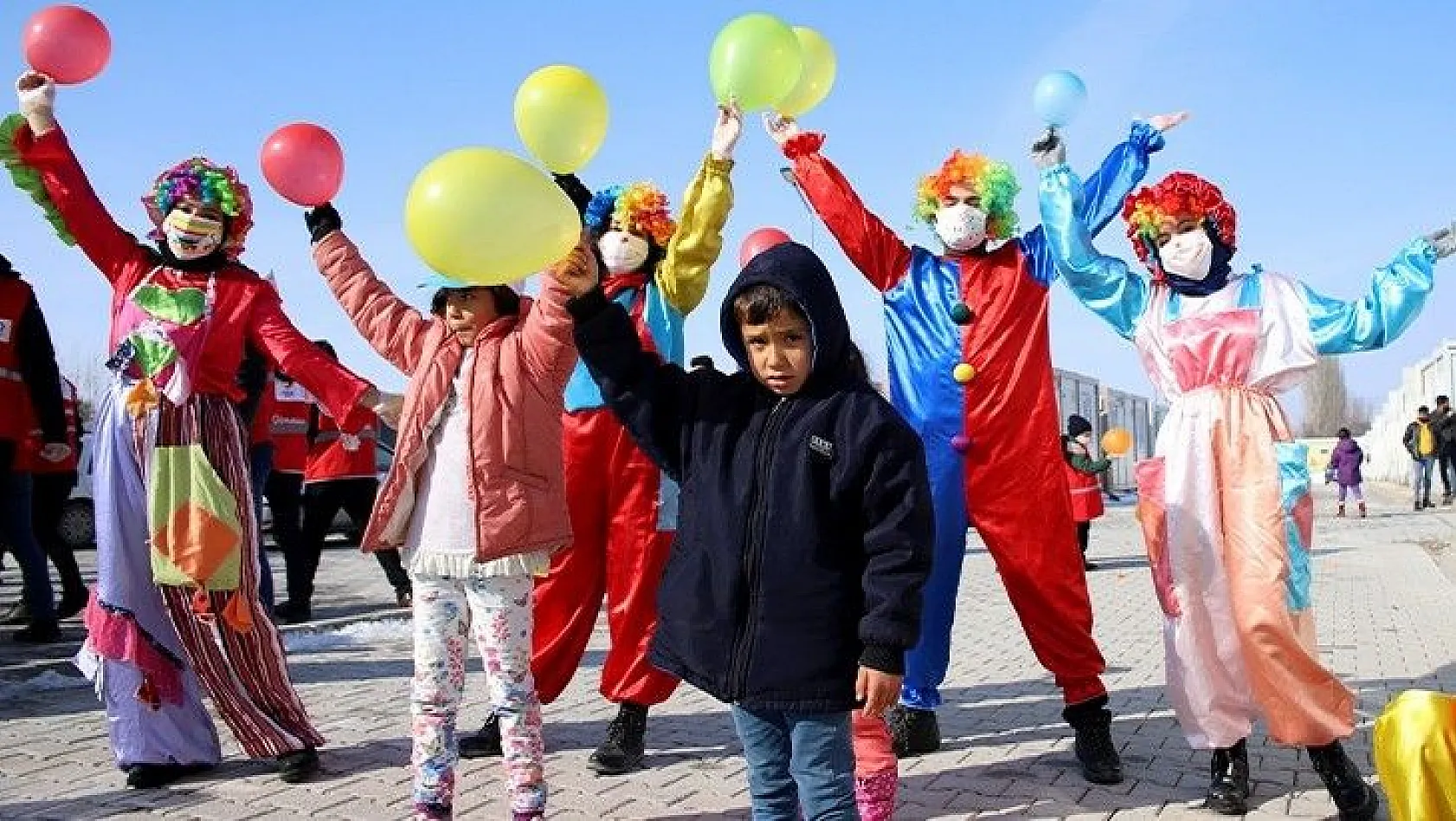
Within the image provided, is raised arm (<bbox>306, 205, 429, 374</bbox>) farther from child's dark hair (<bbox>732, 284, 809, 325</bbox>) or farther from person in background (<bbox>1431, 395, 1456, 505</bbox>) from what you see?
person in background (<bbox>1431, 395, 1456, 505</bbox>)

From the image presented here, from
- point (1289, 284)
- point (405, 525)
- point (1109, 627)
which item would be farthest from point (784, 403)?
point (1109, 627)

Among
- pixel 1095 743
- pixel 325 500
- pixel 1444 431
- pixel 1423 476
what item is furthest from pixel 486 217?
pixel 1423 476

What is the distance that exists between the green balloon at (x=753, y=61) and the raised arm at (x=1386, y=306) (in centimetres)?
173

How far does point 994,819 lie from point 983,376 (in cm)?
138

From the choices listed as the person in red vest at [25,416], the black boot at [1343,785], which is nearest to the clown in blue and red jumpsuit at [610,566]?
the black boot at [1343,785]

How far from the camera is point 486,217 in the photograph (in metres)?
2.64

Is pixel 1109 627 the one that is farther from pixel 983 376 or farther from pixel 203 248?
pixel 203 248

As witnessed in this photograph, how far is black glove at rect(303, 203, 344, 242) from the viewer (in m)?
3.67

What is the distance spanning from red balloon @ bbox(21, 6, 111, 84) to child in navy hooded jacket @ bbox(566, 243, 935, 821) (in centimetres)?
222

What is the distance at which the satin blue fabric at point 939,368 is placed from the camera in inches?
156

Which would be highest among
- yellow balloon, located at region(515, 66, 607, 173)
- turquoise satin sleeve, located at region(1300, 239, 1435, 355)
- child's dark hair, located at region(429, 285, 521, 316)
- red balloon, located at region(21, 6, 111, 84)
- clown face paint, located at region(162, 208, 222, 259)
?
red balloon, located at region(21, 6, 111, 84)

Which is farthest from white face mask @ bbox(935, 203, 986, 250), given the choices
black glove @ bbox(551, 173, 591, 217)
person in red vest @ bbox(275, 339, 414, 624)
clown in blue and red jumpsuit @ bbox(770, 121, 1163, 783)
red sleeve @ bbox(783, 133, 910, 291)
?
person in red vest @ bbox(275, 339, 414, 624)

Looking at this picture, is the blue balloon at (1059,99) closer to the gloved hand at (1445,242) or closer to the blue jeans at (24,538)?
the gloved hand at (1445,242)

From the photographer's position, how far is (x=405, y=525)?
11.1 ft
